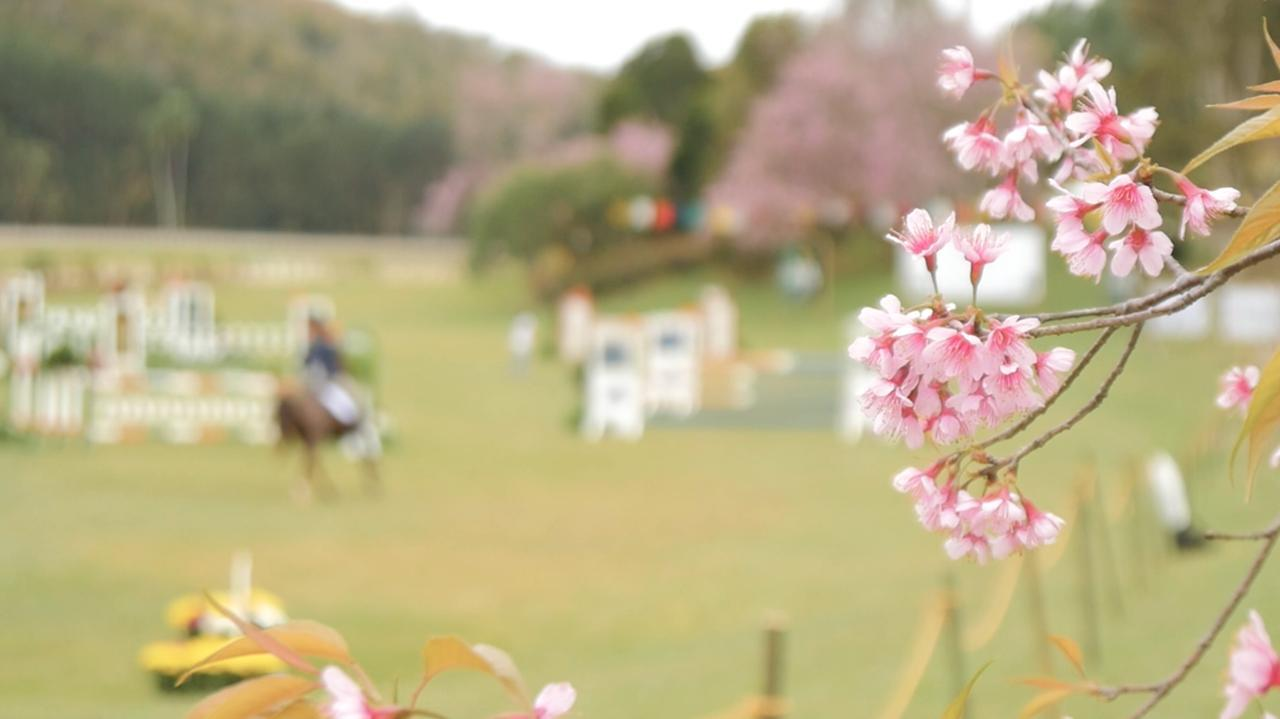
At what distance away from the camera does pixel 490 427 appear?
1492 cm

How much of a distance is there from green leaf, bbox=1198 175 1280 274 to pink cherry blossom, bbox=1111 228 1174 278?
3 centimetres

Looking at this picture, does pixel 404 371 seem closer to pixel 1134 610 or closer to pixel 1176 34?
pixel 1176 34

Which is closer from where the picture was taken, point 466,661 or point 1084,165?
point 466,661

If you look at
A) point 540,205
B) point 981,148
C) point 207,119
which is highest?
point 207,119

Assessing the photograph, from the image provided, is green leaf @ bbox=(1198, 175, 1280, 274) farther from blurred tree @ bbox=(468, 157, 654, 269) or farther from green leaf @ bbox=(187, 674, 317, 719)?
blurred tree @ bbox=(468, 157, 654, 269)

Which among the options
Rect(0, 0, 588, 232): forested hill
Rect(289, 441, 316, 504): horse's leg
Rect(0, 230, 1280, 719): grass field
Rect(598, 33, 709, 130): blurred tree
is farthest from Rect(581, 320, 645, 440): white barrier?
Rect(0, 0, 588, 232): forested hill

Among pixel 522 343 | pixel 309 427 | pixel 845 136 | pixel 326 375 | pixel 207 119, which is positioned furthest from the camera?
pixel 207 119

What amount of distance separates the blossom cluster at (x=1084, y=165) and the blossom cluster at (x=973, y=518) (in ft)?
0.60

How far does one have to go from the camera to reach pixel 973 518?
116 centimetres

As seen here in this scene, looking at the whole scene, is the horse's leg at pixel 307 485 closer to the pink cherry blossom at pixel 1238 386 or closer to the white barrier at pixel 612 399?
the white barrier at pixel 612 399

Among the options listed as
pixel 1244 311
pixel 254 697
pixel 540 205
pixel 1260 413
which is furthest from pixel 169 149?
pixel 1260 413

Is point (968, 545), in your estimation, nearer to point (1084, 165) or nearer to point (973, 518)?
point (973, 518)

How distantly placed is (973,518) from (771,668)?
5.83ft

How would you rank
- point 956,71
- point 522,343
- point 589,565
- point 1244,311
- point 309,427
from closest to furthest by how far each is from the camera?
point 956,71 → point 589,565 → point 309,427 → point 522,343 → point 1244,311
